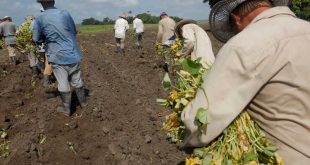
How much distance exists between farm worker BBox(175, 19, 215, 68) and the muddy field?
1222mm

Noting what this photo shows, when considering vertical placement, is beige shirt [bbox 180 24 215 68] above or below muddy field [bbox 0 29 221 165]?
above

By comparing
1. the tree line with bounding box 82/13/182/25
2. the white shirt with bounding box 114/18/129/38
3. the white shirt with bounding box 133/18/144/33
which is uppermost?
the white shirt with bounding box 114/18/129/38

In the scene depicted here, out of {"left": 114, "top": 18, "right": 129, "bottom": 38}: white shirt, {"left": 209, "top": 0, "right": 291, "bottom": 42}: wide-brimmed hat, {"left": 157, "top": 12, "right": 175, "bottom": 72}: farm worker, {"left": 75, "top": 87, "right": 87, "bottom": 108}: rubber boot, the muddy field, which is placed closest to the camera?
{"left": 209, "top": 0, "right": 291, "bottom": 42}: wide-brimmed hat

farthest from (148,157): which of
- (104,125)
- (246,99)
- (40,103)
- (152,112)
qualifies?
(246,99)

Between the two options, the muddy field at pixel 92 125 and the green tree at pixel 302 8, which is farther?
the green tree at pixel 302 8

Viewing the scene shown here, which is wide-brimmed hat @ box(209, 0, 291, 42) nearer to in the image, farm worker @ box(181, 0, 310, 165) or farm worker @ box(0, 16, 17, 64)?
farm worker @ box(181, 0, 310, 165)

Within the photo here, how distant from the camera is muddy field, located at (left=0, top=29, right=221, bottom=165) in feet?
17.9

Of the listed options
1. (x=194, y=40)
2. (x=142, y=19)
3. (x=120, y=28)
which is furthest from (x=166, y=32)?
(x=142, y=19)

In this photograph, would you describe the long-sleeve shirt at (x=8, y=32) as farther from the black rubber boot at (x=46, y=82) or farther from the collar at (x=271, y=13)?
the collar at (x=271, y=13)

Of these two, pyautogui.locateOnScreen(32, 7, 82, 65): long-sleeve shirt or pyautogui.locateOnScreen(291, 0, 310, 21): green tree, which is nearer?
pyautogui.locateOnScreen(32, 7, 82, 65): long-sleeve shirt

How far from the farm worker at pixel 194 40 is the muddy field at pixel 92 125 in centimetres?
122

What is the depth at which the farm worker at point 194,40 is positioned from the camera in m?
5.35

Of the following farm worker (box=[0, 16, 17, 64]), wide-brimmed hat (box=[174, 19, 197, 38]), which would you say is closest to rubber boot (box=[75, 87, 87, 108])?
wide-brimmed hat (box=[174, 19, 197, 38])


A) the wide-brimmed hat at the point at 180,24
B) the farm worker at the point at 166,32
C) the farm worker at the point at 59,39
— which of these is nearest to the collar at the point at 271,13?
the wide-brimmed hat at the point at 180,24
